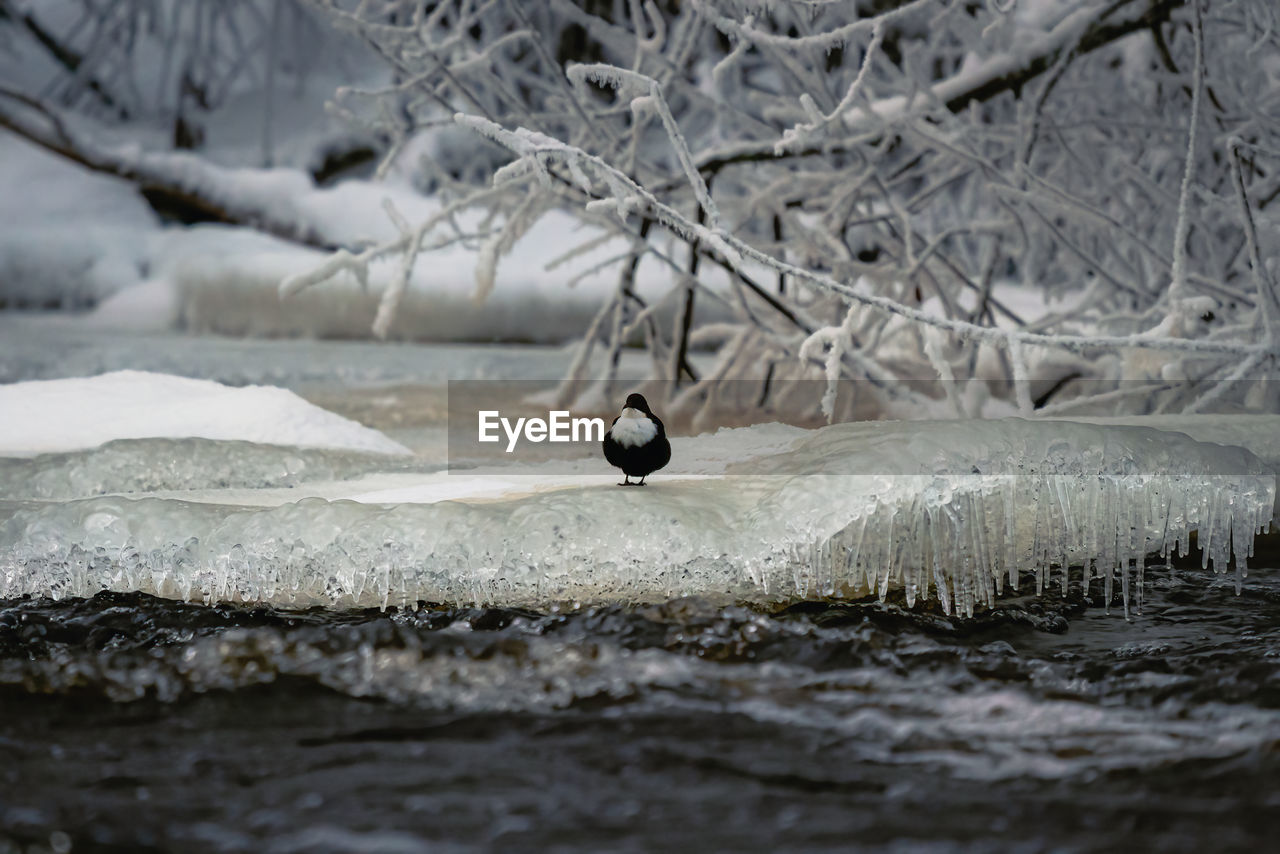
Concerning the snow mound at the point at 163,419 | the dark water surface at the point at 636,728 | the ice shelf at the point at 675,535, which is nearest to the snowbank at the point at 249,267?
the snow mound at the point at 163,419

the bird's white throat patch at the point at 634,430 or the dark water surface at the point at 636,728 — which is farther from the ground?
the bird's white throat patch at the point at 634,430

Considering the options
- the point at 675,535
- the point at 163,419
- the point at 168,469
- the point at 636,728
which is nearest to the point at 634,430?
the point at 675,535

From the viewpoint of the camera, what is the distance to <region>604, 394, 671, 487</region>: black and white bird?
1.98m

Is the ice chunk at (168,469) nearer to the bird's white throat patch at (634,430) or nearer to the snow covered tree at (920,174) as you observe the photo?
the snow covered tree at (920,174)

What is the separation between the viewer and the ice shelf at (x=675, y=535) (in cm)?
181

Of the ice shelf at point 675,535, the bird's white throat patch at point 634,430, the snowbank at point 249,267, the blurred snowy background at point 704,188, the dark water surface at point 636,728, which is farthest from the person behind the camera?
the snowbank at point 249,267

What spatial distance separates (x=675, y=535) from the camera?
1819mm

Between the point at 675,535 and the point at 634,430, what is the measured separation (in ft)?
0.78

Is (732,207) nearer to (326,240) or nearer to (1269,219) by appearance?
(1269,219)

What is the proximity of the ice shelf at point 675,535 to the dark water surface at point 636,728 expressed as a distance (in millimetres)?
53

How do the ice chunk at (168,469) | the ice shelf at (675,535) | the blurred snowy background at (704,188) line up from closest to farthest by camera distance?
the ice shelf at (675,535)
the ice chunk at (168,469)
the blurred snowy background at (704,188)

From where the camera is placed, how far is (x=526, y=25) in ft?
10.4

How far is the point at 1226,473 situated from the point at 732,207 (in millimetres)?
2337

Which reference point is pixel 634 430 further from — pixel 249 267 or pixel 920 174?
pixel 249 267
